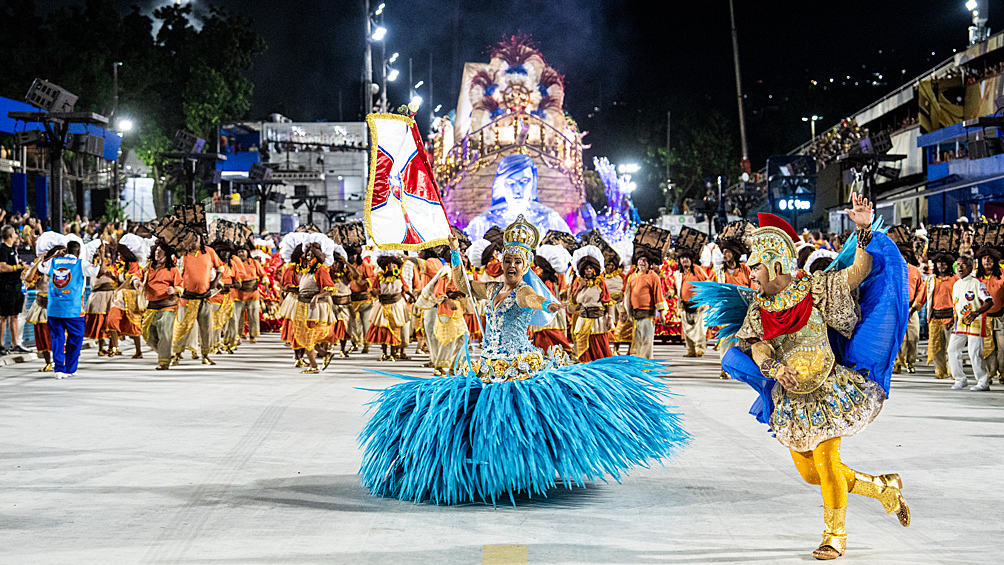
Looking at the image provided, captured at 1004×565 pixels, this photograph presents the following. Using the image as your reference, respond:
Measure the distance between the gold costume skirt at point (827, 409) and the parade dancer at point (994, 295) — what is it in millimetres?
8058

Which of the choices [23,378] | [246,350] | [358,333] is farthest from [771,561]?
[246,350]

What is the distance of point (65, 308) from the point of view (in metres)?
13.2

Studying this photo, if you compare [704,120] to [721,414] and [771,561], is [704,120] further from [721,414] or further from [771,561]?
[771,561]

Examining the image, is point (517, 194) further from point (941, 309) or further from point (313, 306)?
point (941, 309)

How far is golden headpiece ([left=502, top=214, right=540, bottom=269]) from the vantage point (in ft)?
23.1

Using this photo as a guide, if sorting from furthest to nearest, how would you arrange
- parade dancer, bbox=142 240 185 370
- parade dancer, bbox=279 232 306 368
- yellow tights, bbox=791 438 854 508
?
parade dancer, bbox=279 232 306 368 → parade dancer, bbox=142 240 185 370 → yellow tights, bbox=791 438 854 508

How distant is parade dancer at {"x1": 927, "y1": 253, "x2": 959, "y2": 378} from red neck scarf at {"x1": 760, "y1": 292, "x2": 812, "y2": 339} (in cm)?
911

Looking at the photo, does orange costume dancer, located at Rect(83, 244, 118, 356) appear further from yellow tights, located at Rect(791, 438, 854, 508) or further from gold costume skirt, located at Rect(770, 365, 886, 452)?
yellow tights, located at Rect(791, 438, 854, 508)

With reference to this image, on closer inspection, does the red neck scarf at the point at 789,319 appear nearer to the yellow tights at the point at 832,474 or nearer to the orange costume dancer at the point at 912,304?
the yellow tights at the point at 832,474

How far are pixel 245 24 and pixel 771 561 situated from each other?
A: 181 ft

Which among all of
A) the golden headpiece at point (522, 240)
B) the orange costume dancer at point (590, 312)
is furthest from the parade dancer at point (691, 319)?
the golden headpiece at point (522, 240)

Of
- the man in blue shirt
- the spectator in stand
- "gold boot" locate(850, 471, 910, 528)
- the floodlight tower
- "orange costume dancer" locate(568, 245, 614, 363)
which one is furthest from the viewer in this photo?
the floodlight tower

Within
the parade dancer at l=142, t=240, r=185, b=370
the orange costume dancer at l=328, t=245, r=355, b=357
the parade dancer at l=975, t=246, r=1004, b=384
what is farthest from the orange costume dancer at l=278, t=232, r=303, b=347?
the parade dancer at l=975, t=246, r=1004, b=384

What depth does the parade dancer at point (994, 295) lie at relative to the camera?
12.3m
